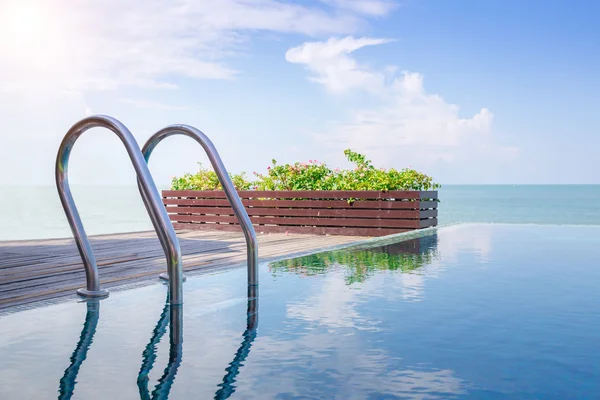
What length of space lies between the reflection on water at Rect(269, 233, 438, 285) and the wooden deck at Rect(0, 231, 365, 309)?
52 centimetres

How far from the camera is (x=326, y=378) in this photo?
2943mm

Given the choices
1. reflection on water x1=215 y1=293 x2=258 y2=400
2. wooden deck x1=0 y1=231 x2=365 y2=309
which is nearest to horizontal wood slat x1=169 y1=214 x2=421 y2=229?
wooden deck x1=0 y1=231 x2=365 y2=309

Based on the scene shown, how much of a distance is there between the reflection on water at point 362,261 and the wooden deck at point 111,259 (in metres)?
0.52

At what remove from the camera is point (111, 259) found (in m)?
7.79

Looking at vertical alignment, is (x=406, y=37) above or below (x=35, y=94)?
above

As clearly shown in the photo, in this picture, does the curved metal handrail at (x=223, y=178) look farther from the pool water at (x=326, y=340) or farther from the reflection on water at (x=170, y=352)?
the reflection on water at (x=170, y=352)

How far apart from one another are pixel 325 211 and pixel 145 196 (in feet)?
25.7

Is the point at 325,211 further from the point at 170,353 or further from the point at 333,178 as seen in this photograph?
the point at 170,353

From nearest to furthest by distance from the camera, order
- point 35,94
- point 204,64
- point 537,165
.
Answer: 1. point 35,94
2. point 204,64
3. point 537,165

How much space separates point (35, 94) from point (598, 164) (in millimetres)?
50615

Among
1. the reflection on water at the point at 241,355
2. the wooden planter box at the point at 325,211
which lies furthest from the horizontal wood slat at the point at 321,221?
the reflection on water at the point at 241,355

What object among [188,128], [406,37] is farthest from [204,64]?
[188,128]

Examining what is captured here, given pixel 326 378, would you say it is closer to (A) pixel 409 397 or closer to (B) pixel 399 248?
(A) pixel 409 397

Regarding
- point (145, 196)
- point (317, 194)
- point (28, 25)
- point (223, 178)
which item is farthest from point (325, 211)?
point (28, 25)
